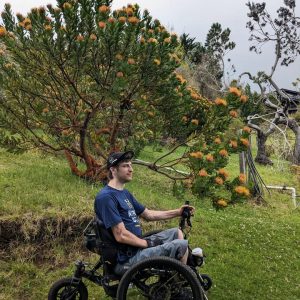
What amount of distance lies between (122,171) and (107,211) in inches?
17.9

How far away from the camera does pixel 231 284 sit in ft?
17.3

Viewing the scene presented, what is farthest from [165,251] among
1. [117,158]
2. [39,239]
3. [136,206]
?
[39,239]

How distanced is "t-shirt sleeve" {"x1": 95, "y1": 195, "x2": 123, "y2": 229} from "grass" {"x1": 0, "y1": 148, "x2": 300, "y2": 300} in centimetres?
156

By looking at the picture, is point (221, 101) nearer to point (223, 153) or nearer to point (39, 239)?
point (223, 153)

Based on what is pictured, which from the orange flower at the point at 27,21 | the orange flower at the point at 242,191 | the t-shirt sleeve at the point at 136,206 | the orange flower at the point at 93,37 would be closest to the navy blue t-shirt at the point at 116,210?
the t-shirt sleeve at the point at 136,206

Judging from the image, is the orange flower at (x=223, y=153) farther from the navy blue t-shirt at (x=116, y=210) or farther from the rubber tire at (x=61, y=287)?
the rubber tire at (x=61, y=287)

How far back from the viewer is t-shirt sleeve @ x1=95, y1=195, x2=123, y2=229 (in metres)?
3.47

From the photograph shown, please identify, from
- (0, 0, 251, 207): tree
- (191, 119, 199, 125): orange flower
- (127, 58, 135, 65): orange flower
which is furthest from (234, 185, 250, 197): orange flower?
(127, 58, 135, 65): orange flower

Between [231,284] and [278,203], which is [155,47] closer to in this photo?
[231,284]

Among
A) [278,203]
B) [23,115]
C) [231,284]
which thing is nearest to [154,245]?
[231,284]

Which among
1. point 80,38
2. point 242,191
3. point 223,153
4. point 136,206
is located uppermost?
point 80,38

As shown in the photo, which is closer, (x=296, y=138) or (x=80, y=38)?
(x=80, y=38)

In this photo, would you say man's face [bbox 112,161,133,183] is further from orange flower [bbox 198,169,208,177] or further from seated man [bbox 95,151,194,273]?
orange flower [bbox 198,169,208,177]

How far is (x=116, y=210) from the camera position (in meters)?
3.54
